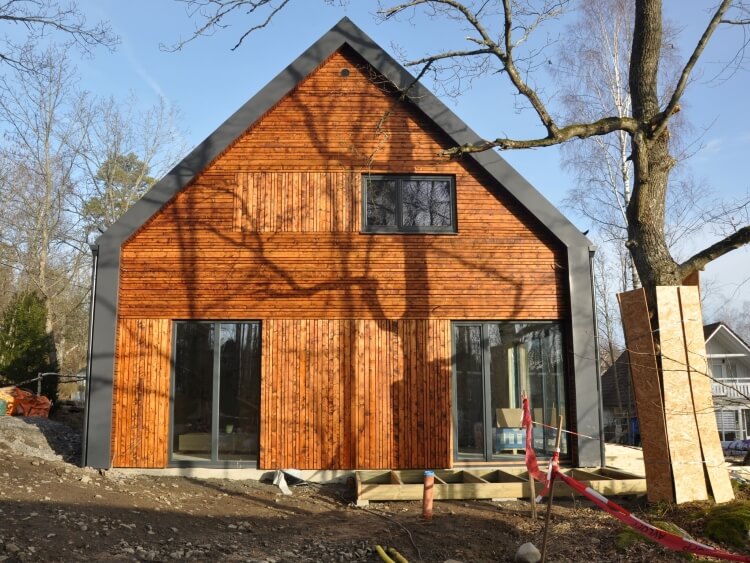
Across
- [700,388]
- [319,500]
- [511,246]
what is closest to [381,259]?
[511,246]

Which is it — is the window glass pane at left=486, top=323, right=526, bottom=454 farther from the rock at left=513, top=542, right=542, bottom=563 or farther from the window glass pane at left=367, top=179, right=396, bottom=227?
the rock at left=513, top=542, right=542, bottom=563

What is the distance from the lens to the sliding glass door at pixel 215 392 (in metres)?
10.9

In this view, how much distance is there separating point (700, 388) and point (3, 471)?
9.37m

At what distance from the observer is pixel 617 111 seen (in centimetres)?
2233

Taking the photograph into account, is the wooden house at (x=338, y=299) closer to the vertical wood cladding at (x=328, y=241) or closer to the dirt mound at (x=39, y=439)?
the vertical wood cladding at (x=328, y=241)

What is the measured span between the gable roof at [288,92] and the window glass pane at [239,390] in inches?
99.2

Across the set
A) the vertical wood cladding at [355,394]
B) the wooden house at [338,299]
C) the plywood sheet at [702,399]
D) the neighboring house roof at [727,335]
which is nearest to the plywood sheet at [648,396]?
the plywood sheet at [702,399]

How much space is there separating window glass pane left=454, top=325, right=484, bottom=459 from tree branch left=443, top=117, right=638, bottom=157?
3778mm

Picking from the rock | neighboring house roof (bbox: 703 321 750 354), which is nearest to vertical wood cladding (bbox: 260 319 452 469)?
the rock

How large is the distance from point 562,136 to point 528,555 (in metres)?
5.03

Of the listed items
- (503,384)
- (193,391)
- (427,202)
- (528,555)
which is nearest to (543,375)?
(503,384)

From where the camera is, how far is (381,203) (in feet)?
38.4

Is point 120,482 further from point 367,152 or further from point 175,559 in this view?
point 367,152

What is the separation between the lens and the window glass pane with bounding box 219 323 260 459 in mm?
10898
